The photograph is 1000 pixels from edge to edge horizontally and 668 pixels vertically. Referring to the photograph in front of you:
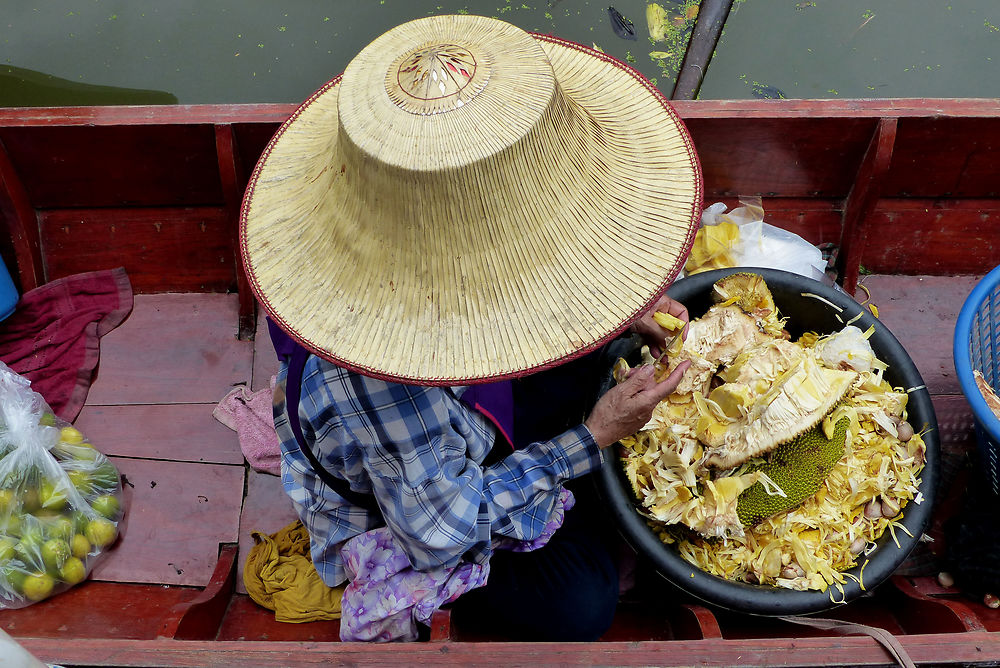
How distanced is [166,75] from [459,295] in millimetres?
2643

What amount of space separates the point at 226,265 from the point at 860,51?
2.66 metres

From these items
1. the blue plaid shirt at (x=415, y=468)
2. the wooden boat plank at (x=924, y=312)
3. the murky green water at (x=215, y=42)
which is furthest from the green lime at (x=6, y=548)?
the wooden boat plank at (x=924, y=312)

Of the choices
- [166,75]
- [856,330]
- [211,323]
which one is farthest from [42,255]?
[856,330]

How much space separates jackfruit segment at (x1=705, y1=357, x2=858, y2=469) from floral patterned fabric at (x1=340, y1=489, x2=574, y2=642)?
407 mm

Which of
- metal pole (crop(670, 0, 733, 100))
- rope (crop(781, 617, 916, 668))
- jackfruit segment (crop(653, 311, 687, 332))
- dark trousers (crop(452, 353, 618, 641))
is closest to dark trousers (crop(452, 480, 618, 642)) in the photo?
dark trousers (crop(452, 353, 618, 641))

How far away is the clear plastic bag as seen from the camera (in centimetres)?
191

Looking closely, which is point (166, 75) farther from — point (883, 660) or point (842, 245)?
point (883, 660)

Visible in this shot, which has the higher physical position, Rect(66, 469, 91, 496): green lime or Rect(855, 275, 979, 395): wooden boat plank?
Rect(855, 275, 979, 395): wooden boat plank

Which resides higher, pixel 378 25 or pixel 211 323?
pixel 378 25

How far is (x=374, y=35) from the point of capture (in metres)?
3.11

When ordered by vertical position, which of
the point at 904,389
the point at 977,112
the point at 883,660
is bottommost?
the point at 883,660

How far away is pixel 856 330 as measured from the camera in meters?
1.57

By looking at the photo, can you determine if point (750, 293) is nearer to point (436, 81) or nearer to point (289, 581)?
point (436, 81)

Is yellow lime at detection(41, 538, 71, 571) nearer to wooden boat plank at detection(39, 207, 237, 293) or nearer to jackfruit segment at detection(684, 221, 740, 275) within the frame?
wooden boat plank at detection(39, 207, 237, 293)
